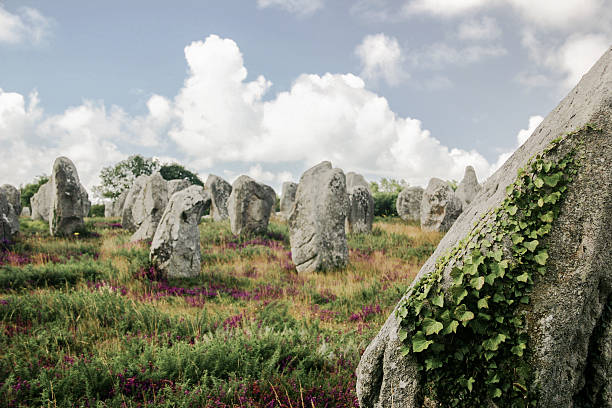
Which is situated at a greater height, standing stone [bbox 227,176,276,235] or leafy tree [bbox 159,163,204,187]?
leafy tree [bbox 159,163,204,187]

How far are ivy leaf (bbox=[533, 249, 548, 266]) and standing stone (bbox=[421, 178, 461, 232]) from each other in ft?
53.4

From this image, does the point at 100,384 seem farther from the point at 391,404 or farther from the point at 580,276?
Answer: the point at 580,276

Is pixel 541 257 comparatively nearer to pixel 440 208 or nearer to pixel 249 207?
pixel 249 207

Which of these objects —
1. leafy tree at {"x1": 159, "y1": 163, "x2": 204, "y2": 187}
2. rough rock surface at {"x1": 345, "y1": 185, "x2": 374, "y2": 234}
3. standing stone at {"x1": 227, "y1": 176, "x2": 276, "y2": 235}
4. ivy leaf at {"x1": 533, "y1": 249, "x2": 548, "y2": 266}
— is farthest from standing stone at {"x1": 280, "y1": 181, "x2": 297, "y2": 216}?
leafy tree at {"x1": 159, "y1": 163, "x2": 204, "y2": 187}

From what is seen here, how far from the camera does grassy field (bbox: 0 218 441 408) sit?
12.7ft

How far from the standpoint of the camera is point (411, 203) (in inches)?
1017

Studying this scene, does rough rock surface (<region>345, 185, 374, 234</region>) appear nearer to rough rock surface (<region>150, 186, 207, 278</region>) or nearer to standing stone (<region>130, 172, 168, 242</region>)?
standing stone (<region>130, 172, 168, 242</region>)

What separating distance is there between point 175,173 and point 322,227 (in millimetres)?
55553

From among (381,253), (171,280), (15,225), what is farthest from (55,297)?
(15,225)

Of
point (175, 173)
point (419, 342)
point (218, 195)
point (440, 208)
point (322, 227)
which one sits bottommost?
point (419, 342)

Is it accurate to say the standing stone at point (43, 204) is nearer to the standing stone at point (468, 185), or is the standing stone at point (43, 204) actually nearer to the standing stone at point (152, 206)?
the standing stone at point (152, 206)

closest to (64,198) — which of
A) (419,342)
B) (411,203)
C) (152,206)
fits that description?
(152,206)

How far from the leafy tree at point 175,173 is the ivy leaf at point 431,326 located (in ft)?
Result: 207

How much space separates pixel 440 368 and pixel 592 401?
1.28 metres
